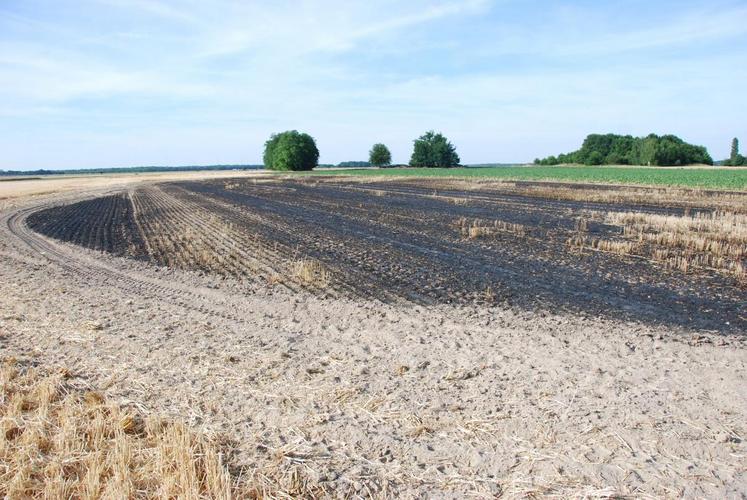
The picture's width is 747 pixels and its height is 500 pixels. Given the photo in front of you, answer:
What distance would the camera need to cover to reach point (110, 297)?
10.4 metres

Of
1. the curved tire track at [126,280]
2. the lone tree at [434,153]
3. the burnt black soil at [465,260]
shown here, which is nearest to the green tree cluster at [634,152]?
the lone tree at [434,153]

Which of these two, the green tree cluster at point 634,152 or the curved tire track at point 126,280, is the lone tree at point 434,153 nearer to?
the green tree cluster at point 634,152

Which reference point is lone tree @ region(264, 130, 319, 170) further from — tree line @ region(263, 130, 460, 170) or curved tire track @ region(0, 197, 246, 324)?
curved tire track @ region(0, 197, 246, 324)

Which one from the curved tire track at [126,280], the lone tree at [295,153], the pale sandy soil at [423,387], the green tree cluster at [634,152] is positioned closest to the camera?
the pale sandy soil at [423,387]

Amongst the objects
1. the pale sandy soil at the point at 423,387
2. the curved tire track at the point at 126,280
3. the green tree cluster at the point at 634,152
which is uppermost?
the green tree cluster at the point at 634,152

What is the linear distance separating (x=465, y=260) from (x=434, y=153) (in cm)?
13226

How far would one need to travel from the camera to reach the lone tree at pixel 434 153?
142500 mm

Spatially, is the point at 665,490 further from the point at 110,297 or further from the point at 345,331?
the point at 110,297

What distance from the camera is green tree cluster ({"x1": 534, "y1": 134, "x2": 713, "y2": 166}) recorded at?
106688 mm

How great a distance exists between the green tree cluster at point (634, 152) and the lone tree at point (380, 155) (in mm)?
42051

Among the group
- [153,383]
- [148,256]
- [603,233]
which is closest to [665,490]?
[153,383]

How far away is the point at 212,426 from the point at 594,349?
4907 mm

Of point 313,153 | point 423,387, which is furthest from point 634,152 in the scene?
point 423,387

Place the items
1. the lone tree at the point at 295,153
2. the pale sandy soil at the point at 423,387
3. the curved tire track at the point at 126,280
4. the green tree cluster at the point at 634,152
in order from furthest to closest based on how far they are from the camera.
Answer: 1. the lone tree at the point at 295,153
2. the green tree cluster at the point at 634,152
3. the curved tire track at the point at 126,280
4. the pale sandy soil at the point at 423,387
